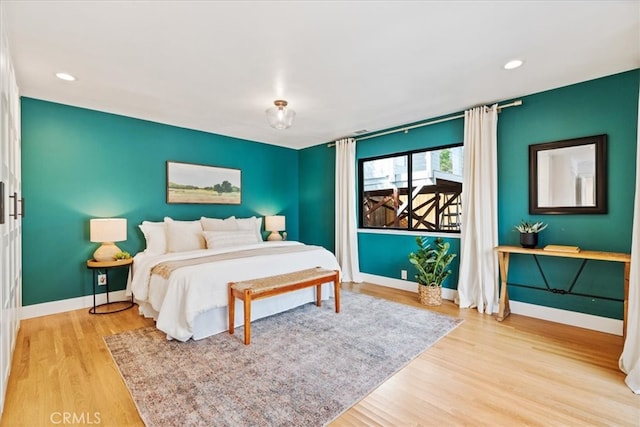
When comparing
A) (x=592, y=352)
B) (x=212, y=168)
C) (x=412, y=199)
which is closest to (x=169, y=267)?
(x=212, y=168)

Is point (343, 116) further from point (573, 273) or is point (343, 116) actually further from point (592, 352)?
point (592, 352)

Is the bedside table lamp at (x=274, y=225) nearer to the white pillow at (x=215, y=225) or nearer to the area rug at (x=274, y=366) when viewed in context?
the white pillow at (x=215, y=225)

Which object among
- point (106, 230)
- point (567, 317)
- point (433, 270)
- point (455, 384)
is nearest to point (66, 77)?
point (106, 230)

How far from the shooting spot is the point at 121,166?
3.86m

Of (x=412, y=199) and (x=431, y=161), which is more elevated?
(x=431, y=161)

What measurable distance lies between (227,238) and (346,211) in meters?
1.94

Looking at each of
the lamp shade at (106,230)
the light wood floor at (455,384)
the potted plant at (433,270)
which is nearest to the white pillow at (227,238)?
the lamp shade at (106,230)

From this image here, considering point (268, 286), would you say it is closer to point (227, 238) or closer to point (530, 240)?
point (227, 238)

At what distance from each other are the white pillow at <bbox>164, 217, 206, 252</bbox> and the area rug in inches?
44.1

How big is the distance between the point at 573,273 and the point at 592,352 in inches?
32.8

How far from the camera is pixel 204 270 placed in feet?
8.99

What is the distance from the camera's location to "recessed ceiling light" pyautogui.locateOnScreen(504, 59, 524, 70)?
98.7 inches

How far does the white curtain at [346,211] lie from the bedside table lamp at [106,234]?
3010mm
